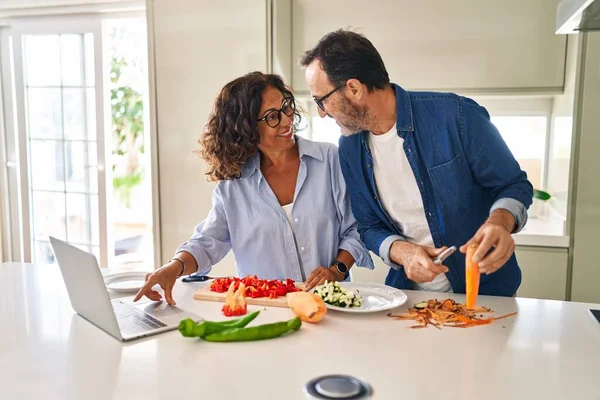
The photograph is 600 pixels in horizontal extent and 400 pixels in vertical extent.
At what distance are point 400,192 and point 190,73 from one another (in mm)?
1658

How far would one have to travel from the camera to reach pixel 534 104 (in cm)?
327

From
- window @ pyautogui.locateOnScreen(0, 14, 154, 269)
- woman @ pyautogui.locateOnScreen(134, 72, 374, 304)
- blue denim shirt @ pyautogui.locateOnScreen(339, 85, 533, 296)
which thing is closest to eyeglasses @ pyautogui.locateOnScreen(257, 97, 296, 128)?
woman @ pyautogui.locateOnScreen(134, 72, 374, 304)

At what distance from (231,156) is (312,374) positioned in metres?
1.04

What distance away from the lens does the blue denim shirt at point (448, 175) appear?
1.73m

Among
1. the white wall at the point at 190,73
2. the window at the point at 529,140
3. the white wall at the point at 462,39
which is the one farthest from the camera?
the window at the point at 529,140

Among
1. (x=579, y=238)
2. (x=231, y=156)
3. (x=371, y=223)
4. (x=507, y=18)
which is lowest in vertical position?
(x=579, y=238)

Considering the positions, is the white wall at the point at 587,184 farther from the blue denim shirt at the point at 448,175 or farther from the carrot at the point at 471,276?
the carrot at the point at 471,276

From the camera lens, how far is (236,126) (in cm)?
198

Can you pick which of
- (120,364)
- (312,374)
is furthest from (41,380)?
(312,374)

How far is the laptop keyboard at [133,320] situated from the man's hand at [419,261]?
665mm

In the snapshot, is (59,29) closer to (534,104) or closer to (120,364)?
(534,104)

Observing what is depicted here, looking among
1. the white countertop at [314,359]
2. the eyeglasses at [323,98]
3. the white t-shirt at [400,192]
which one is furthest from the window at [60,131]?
the white countertop at [314,359]

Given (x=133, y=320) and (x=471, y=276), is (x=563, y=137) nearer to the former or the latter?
(x=471, y=276)

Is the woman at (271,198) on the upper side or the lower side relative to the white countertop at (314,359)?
upper
